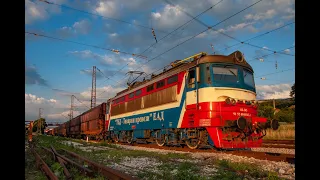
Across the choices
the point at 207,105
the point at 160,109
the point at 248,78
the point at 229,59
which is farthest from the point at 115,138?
the point at 229,59

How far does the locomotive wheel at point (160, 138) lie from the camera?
1484 cm

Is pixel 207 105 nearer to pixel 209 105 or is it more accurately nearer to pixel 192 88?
pixel 209 105

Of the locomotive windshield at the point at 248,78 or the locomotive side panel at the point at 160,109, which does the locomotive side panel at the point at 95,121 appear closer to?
the locomotive side panel at the point at 160,109

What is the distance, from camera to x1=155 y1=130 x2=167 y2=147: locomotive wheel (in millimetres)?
14844

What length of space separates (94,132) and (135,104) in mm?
12416

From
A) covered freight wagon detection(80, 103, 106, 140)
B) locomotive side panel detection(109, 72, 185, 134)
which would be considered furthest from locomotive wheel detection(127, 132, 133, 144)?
covered freight wagon detection(80, 103, 106, 140)

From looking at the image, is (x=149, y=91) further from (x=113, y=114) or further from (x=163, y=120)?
(x=113, y=114)

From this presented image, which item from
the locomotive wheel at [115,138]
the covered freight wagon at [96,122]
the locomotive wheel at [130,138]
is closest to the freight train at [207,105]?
the locomotive wheel at [130,138]

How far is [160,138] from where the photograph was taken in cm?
1515

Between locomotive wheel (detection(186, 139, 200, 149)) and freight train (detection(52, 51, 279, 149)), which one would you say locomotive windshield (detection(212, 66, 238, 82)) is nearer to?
freight train (detection(52, 51, 279, 149))
